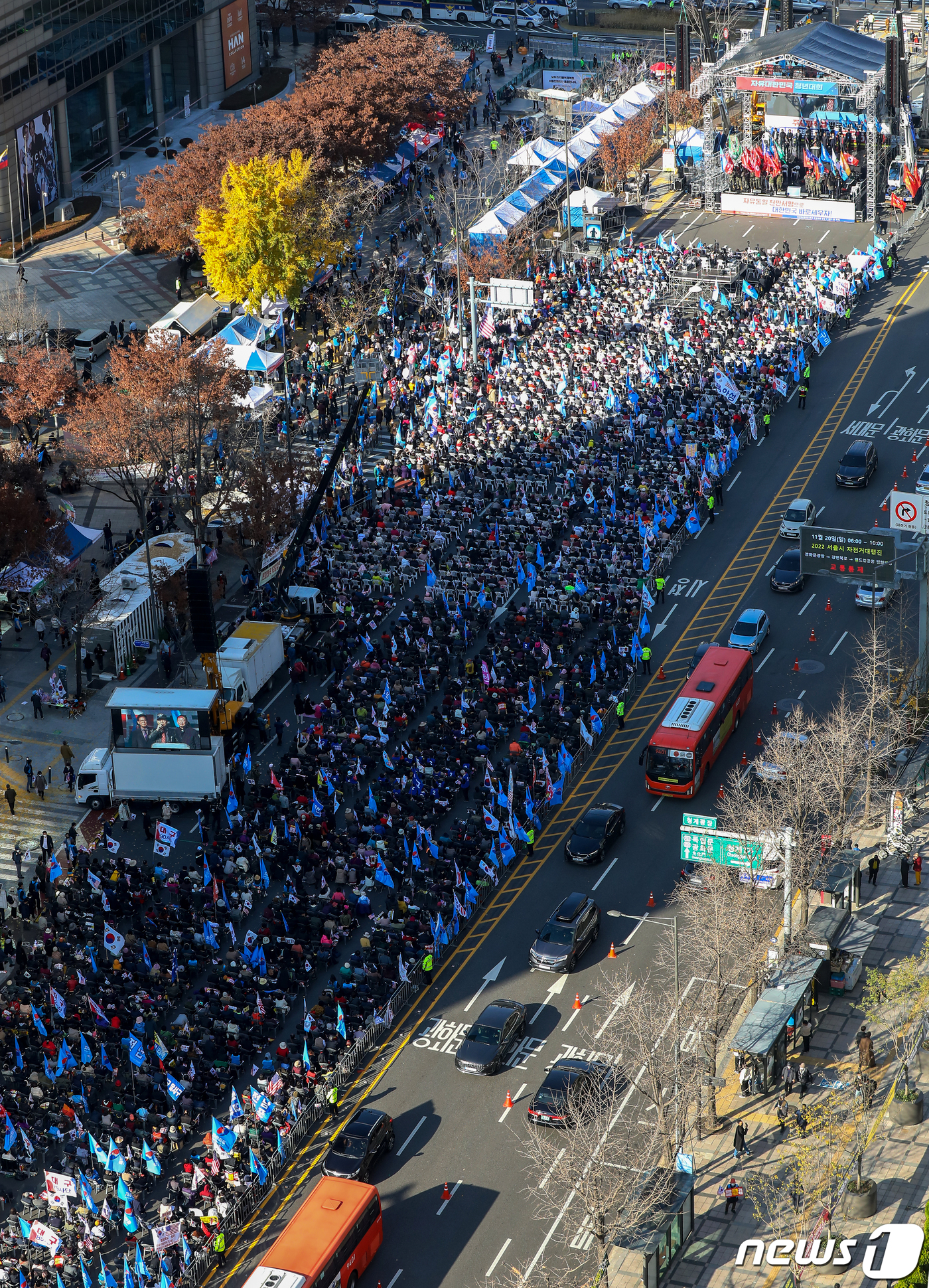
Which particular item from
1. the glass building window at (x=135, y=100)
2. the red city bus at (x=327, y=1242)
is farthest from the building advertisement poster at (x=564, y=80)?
the red city bus at (x=327, y=1242)

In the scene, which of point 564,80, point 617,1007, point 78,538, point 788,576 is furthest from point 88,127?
point 617,1007

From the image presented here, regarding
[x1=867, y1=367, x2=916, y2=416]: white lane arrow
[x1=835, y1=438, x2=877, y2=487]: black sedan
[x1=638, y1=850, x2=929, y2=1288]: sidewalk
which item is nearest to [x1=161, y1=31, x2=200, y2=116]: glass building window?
[x1=867, y1=367, x2=916, y2=416]: white lane arrow

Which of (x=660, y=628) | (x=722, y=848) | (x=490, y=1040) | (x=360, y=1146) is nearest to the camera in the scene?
(x=360, y=1146)

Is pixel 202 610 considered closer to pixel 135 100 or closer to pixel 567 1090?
pixel 567 1090

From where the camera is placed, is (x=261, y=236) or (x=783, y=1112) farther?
(x=261, y=236)

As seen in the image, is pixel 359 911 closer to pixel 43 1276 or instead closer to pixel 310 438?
pixel 43 1276

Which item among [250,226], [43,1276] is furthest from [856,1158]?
[250,226]
